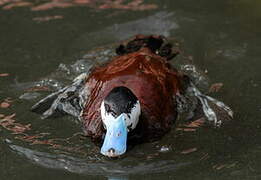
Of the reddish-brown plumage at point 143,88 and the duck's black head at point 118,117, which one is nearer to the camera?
the duck's black head at point 118,117

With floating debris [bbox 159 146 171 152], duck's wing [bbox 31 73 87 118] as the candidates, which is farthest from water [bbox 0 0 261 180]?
duck's wing [bbox 31 73 87 118]

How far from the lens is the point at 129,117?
5.10 meters

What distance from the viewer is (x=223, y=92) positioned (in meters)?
6.40

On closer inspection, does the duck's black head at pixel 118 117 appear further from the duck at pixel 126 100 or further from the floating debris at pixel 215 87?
the floating debris at pixel 215 87

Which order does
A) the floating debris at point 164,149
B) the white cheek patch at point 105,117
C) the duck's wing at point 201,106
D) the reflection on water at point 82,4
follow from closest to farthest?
the white cheek patch at point 105,117 < the floating debris at point 164,149 < the duck's wing at point 201,106 < the reflection on water at point 82,4

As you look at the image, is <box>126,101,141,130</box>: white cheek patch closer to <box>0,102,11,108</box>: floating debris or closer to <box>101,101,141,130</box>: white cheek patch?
<box>101,101,141,130</box>: white cheek patch

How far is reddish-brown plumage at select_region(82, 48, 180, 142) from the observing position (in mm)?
5426

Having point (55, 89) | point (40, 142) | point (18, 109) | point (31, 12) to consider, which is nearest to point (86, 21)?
point (31, 12)

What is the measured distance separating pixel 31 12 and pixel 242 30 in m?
2.57

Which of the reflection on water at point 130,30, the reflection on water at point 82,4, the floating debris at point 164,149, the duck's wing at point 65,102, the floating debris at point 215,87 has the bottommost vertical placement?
the floating debris at point 164,149

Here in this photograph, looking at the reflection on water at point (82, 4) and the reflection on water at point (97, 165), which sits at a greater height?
the reflection on water at point (82, 4)

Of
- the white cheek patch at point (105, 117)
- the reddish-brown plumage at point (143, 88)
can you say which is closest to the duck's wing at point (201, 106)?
the reddish-brown plumage at point (143, 88)

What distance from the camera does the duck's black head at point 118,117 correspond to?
15.9 ft

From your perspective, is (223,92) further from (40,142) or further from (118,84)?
(40,142)
